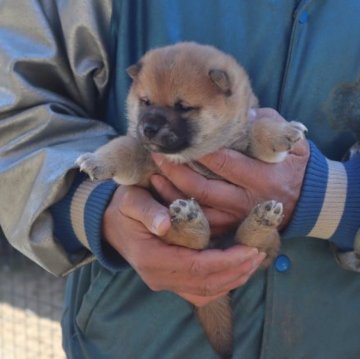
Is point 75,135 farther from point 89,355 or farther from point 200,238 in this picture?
point 89,355

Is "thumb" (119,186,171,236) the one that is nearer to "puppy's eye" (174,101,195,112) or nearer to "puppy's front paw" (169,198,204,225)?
"puppy's front paw" (169,198,204,225)

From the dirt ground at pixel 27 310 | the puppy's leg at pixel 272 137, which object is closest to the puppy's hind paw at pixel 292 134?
the puppy's leg at pixel 272 137

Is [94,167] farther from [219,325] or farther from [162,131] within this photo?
[219,325]

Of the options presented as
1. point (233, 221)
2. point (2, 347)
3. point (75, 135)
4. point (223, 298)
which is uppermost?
point (75, 135)

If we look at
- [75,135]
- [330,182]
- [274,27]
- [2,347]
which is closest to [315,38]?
[274,27]

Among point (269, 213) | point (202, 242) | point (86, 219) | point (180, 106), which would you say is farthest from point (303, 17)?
point (86, 219)

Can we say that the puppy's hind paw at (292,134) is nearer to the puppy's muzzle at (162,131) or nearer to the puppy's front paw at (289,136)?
the puppy's front paw at (289,136)
